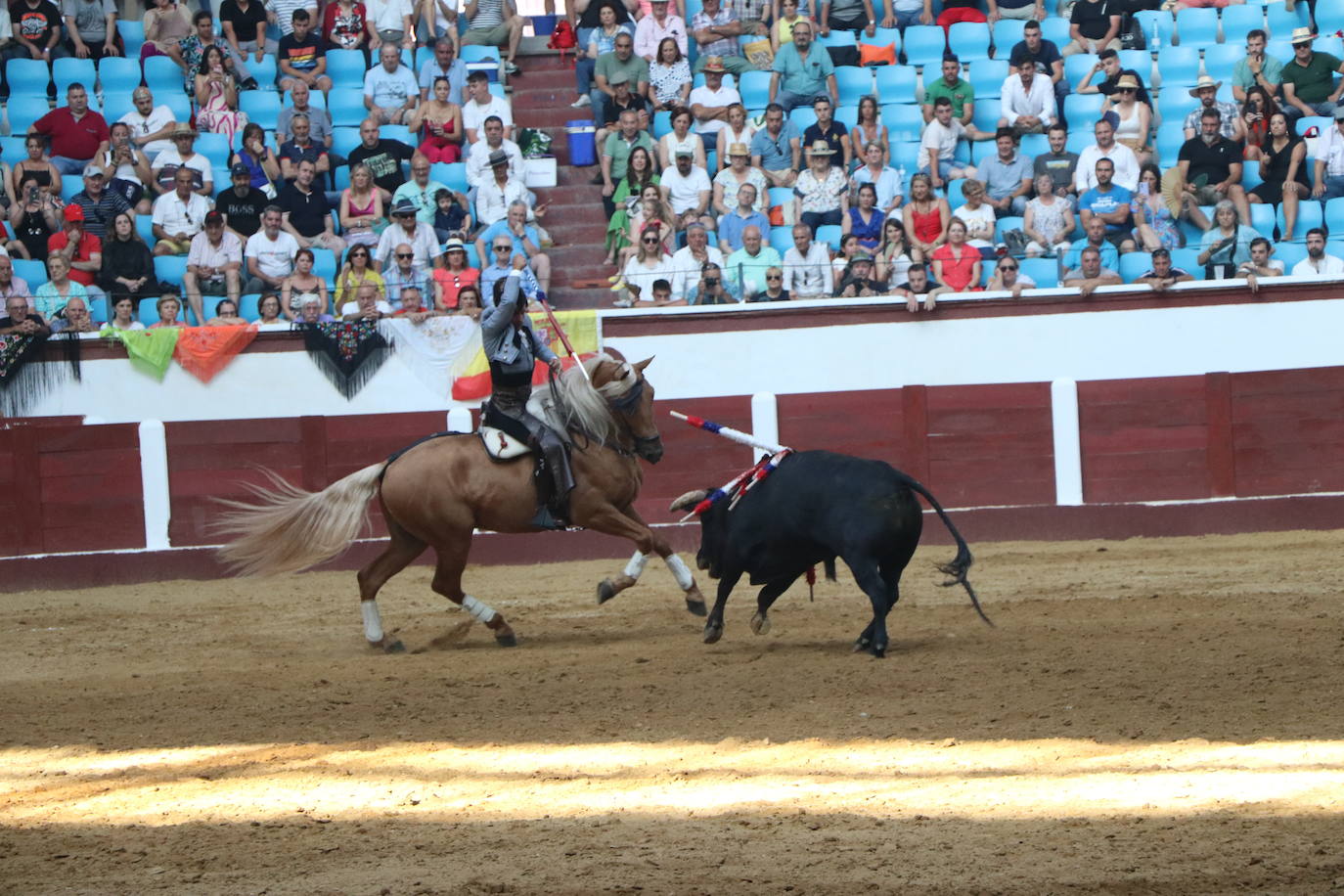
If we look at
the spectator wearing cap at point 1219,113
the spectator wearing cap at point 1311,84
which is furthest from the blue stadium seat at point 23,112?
the spectator wearing cap at point 1311,84

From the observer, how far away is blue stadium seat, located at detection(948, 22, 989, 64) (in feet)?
51.7

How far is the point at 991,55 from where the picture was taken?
15.9 metres

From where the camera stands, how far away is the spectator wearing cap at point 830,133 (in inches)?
562

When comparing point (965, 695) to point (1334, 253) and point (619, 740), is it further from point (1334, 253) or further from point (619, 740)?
point (1334, 253)

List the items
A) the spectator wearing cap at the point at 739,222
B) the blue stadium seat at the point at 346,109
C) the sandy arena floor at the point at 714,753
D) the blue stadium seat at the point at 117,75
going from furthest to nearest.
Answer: the blue stadium seat at the point at 117,75 → the blue stadium seat at the point at 346,109 → the spectator wearing cap at the point at 739,222 → the sandy arena floor at the point at 714,753

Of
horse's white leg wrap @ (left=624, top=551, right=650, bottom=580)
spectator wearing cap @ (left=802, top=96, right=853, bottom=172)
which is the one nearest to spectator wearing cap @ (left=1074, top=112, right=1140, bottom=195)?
spectator wearing cap @ (left=802, top=96, right=853, bottom=172)

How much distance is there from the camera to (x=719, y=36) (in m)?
15.6

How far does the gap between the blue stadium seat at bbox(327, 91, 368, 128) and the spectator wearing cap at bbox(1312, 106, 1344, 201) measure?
8438 mm

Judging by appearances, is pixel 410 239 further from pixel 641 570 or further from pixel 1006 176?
pixel 641 570

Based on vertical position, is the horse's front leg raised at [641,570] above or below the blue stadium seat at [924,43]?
below

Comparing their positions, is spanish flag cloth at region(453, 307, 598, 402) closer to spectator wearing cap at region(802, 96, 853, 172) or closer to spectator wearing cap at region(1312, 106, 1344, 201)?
spectator wearing cap at region(802, 96, 853, 172)

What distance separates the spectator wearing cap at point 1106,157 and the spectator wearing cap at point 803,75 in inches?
94.1

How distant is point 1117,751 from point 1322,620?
9.74 feet

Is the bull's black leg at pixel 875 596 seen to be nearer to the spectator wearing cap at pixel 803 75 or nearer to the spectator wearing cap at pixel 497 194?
the spectator wearing cap at pixel 497 194
